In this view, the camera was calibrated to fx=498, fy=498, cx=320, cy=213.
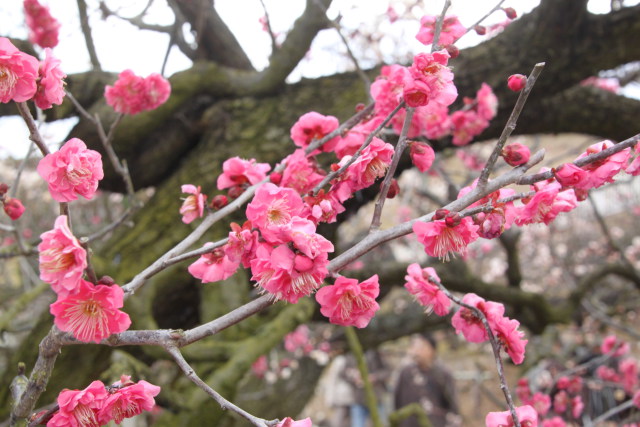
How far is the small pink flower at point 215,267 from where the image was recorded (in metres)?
0.97

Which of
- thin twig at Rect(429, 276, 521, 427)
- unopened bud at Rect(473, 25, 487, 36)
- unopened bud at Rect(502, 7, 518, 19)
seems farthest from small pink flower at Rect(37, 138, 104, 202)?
unopened bud at Rect(502, 7, 518, 19)

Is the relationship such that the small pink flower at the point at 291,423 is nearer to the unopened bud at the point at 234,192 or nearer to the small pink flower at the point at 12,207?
the unopened bud at the point at 234,192

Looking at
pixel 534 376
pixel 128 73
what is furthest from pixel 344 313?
pixel 534 376

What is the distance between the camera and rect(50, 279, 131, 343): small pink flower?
76 centimetres

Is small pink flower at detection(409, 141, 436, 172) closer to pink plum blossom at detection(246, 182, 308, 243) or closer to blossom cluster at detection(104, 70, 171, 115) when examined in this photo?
pink plum blossom at detection(246, 182, 308, 243)

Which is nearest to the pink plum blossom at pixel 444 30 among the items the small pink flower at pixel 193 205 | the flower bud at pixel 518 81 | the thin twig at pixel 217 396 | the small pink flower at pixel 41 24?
the flower bud at pixel 518 81

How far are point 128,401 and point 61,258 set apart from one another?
1.00ft

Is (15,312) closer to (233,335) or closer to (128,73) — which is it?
(233,335)

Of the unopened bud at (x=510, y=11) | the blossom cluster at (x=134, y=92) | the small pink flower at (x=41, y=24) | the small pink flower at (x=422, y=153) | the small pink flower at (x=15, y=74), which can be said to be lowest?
the small pink flower at (x=422, y=153)

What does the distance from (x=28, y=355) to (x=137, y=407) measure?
3.63ft

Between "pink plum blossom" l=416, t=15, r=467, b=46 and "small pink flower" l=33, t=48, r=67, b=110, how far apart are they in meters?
0.80

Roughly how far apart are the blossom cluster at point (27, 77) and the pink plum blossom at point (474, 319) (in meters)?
0.95

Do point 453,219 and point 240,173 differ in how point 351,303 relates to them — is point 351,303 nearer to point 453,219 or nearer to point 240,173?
point 453,219

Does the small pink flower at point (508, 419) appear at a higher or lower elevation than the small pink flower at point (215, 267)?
lower
